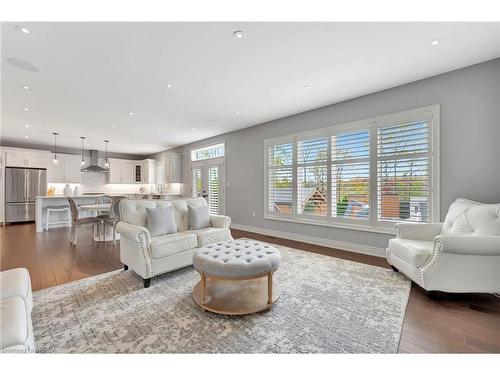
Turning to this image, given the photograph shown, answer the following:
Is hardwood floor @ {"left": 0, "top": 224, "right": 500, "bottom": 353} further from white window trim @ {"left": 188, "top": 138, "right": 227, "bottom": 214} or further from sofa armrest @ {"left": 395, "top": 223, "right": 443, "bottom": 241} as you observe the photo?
white window trim @ {"left": 188, "top": 138, "right": 227, "bottom": 214}

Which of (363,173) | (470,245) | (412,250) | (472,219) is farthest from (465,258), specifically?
(363,173)

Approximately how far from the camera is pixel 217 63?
259 cm

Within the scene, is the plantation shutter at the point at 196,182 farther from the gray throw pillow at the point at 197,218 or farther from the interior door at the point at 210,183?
the gray throw pillow at the point at 197,218

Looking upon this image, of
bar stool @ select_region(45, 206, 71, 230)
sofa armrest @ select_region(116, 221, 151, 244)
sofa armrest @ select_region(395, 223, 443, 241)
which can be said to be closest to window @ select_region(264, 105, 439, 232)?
sofa armrest @ select_region(395, 223, 443, 241)

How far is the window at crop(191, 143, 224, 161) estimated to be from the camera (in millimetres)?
6385

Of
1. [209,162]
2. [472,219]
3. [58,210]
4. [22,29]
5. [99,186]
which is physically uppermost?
[22,29]

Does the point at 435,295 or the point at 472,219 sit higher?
the point at 472,219

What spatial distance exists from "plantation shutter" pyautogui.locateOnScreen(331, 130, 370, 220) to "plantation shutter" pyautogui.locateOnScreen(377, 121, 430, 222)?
208 millimetres

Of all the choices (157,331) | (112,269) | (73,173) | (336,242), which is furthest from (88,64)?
(73,173)

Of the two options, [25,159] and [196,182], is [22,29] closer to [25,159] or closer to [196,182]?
[196,182]

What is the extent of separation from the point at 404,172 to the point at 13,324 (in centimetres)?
420

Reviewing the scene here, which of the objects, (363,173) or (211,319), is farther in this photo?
(363,173)

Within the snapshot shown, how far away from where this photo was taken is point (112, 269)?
115 inches

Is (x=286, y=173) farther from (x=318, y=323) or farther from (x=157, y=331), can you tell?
(x=157, y=331)
